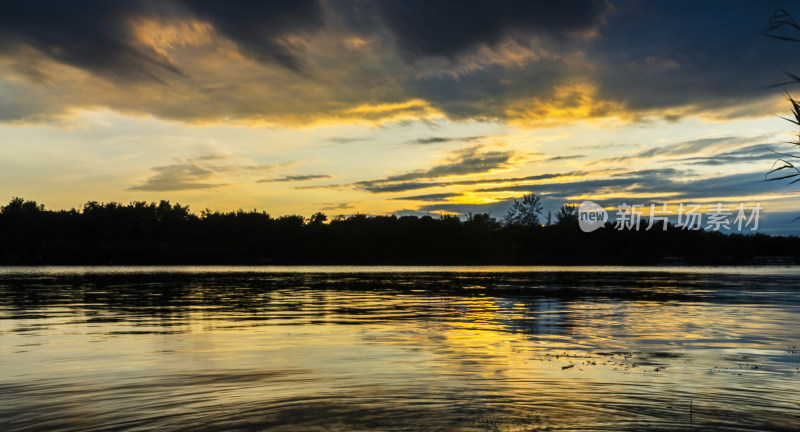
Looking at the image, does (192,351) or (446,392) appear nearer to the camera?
(446,392)

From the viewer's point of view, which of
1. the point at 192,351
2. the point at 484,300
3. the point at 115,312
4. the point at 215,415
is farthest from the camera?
→ the point at 484,300

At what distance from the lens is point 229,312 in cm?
3694

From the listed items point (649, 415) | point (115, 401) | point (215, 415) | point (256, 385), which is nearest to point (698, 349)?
point (649, 415)

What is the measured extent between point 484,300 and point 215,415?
36.6m

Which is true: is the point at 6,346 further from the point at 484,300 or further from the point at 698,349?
the point at 484,300

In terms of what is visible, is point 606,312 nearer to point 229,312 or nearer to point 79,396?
point 229,312

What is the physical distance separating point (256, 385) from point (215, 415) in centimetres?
310

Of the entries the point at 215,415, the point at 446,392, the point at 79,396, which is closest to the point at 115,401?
the point at 79,396

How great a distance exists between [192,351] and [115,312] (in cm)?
1813

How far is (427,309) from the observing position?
129 feet

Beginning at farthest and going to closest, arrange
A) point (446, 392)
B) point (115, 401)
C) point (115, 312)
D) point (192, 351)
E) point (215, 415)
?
point (115, 312) → point (192, 351) → point (446, 392) → point (115, 401) → point (215, 415)

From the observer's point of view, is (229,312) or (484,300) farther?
(484,300)

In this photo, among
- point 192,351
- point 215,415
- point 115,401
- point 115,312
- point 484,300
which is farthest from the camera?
point 484,300

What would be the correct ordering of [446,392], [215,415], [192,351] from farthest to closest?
[192,351] → [446,392] → [215,415]
